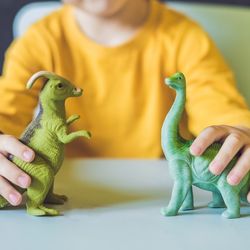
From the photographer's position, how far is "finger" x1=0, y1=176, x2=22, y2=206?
56cm

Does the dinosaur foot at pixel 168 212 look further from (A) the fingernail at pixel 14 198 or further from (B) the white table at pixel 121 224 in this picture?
(A) the fingernail at pixel 14 198

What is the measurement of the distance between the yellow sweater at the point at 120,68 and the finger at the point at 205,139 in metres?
0.40

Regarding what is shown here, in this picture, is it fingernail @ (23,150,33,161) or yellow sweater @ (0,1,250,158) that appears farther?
yellow sweater @ (0,1,250,158)

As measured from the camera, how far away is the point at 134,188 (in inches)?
26.6

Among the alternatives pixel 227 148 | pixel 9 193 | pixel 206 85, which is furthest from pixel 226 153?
pixel 206 85

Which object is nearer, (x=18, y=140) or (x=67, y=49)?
(x=18, y=140)

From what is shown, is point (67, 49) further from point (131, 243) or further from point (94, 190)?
point (131, 243)

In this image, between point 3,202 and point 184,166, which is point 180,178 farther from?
point 3,202

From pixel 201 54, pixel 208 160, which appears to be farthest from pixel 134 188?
pixel 201 54

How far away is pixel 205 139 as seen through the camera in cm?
54

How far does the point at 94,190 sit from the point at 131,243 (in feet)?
0.64

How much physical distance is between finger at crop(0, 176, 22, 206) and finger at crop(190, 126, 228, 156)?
192 millimetres

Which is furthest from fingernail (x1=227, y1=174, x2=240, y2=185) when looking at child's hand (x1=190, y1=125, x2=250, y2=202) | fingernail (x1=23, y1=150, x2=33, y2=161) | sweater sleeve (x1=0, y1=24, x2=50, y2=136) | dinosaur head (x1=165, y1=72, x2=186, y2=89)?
sweater sleeve (x1=0, y1=24, x2=50, y2=136)

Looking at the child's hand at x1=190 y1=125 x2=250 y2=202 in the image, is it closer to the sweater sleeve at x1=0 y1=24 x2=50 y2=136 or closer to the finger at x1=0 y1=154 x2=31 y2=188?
the finger at x1=0 y1=154 x2=31 y2=188
